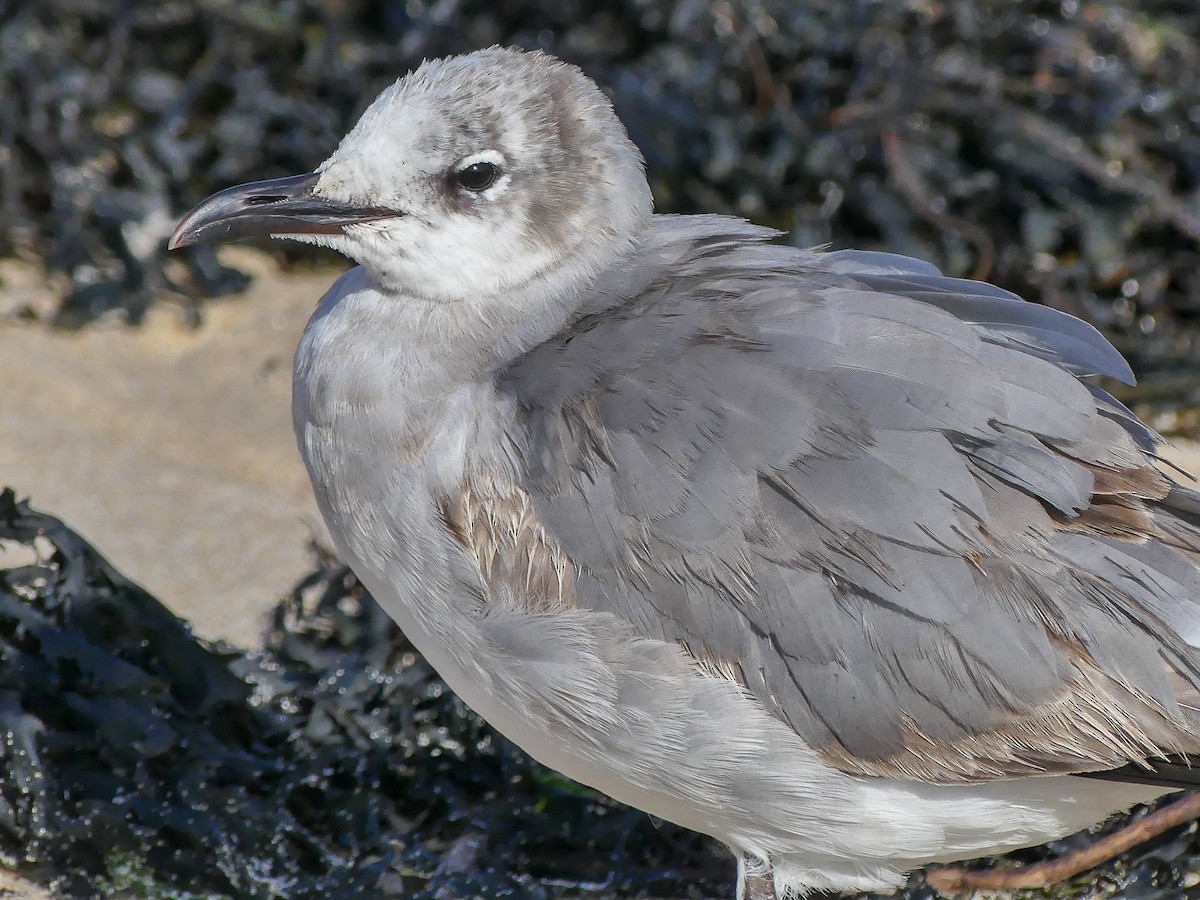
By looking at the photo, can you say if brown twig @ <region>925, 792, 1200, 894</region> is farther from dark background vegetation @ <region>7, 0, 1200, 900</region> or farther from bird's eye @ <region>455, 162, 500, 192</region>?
bird's eye @ <region>455, 162, 500, 192</region>

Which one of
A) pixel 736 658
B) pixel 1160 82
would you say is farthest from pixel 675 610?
pixel 1160 82

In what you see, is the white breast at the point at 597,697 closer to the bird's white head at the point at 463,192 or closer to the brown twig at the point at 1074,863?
the bird's white head at the point at 463,192

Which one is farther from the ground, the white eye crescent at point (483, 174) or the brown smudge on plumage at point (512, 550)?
the white eye crescent at point (483, 174)

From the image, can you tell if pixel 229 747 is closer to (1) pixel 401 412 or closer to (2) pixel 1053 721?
(1) pixel 401 412

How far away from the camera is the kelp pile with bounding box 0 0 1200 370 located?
5359 mm

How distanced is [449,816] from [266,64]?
11.0ft

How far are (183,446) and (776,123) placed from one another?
7.46 feet

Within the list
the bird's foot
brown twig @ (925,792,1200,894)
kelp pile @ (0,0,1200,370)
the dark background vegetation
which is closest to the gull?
the bird's foot

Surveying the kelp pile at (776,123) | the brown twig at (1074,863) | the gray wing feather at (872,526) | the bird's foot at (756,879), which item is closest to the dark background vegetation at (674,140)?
the kelp pile at (776,123)

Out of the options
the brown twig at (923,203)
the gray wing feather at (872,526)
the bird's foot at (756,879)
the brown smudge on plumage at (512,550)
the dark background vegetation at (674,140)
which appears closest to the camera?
the gray wing feather at (872,526)

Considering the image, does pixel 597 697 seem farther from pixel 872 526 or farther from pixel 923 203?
pixel 923 203

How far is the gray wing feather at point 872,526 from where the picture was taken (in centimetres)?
276

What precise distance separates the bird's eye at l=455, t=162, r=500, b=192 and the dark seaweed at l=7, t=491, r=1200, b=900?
4.42ft

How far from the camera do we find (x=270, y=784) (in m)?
3.76
